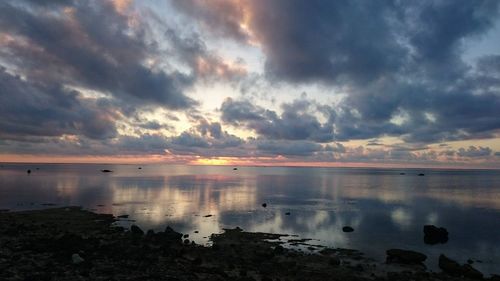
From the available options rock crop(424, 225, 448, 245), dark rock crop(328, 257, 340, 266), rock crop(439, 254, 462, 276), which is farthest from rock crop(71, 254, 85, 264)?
rock crop(424, 225, 448, 245)

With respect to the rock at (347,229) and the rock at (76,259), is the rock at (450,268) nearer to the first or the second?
the rock at (347,229)

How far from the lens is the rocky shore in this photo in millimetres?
25906

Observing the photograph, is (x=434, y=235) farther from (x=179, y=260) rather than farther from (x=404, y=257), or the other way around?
(x=179, y=260)

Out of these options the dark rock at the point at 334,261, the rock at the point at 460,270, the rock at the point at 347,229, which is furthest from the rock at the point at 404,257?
the rock at the point at 347,229

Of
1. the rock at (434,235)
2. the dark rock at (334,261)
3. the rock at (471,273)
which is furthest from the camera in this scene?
the rock at (434,235)

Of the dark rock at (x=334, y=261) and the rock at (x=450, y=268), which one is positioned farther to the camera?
the dark rock at (x=334, y=261)

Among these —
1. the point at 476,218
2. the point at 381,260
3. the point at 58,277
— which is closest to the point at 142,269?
the point at 58,277

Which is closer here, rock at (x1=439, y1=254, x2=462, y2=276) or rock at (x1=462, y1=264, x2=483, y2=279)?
rock at (x1=462, y1=264, x2=483, y2=279)

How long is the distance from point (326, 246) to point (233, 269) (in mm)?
19030

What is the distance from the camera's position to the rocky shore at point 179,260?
25.9 meters

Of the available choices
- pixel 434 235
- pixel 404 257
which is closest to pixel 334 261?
pixel 404 257

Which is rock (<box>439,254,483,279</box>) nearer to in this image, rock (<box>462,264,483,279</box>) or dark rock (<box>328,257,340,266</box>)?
rock (<box>462,264,483,279</box>)

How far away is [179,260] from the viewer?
109 feet

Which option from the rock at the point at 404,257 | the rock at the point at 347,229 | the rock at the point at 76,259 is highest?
the rock at the point at 76,259
